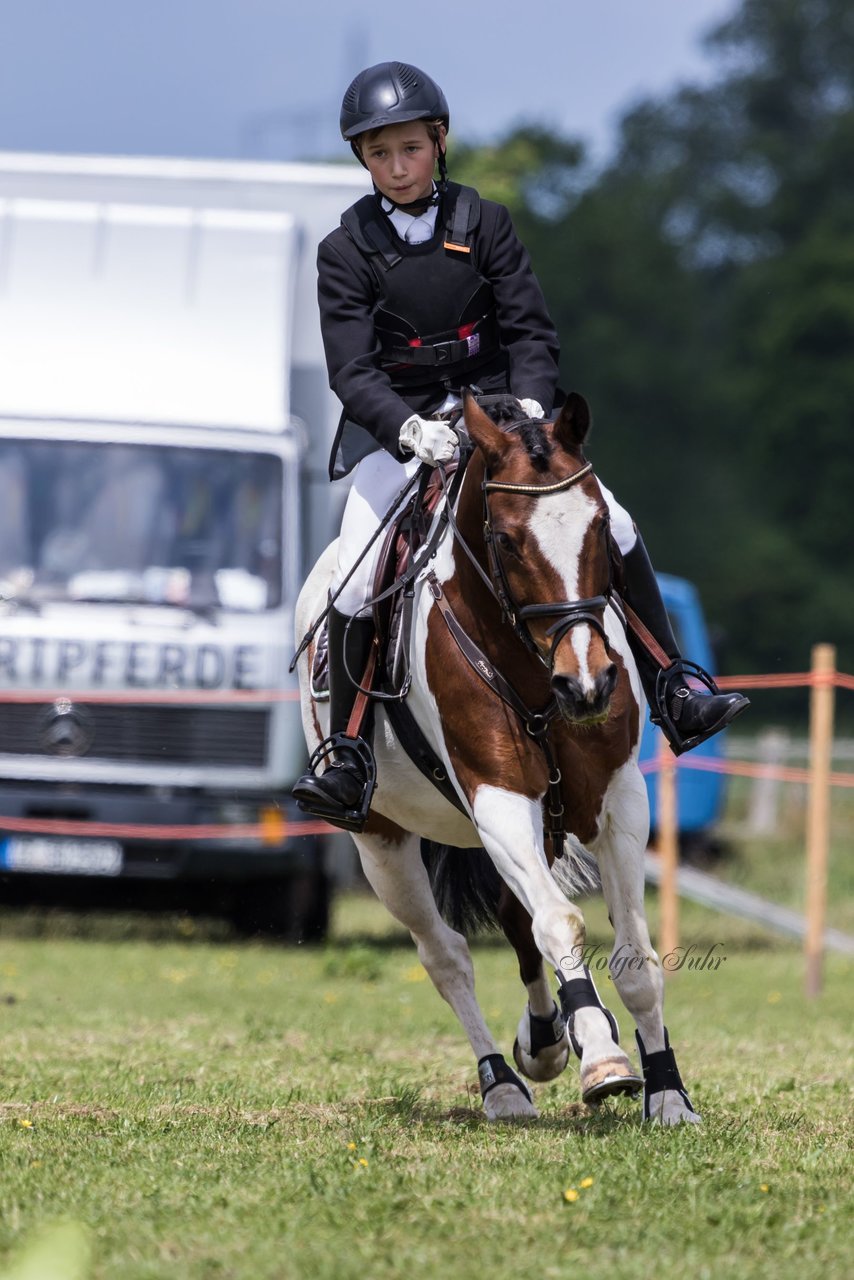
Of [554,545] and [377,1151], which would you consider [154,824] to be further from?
[554,545]

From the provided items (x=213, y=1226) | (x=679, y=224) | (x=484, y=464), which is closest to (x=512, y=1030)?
(x=484, y=464)

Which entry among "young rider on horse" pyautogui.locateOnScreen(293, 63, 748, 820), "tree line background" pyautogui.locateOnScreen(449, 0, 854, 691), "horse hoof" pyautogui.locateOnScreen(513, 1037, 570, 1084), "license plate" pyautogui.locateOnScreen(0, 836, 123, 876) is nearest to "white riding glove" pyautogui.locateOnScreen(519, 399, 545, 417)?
"young rider on horse" pyautogui.locateOnScreen(293, 63, 748, 820)

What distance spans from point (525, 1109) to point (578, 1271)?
2.40 meters

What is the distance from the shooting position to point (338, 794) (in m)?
6.18

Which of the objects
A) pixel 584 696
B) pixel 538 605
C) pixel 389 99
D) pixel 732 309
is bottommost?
pixel 584 696

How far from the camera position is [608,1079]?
4.93 meters

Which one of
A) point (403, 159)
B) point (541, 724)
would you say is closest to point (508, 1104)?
point (541, 724)

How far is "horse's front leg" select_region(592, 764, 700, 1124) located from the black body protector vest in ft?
5.26

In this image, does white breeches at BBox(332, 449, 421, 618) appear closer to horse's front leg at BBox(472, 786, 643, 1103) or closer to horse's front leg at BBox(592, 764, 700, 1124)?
horse's front leg at BBox(472, 786, 643, 1103)

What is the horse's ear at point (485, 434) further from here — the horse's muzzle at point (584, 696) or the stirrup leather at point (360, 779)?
the stirrup leather at point (360, 779)

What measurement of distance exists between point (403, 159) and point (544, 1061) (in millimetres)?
3051

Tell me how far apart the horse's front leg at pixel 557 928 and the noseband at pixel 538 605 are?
1.53 feet

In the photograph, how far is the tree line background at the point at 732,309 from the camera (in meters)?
49.4

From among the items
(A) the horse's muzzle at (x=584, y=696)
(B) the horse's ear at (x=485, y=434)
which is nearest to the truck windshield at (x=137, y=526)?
(B) the horse's ear at (x=485, y=434)
